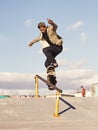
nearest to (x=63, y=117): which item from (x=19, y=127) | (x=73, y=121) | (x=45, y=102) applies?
(x=73, y=121)

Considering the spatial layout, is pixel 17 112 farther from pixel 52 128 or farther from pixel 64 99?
pixel 64 99

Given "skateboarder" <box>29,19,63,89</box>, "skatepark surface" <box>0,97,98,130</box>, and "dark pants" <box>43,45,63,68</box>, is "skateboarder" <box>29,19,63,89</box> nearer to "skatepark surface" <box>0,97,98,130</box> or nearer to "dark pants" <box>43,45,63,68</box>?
"dark pants" <box>43,45,63,68</box>

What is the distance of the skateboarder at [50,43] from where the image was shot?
31.6 ft

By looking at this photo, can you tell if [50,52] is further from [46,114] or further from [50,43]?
[46,114]

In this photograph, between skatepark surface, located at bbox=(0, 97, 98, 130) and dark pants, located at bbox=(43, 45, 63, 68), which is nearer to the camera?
skatepark surface, located at bbox=(0, 97, 98, 130)

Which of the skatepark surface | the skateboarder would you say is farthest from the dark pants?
the skatepark surface

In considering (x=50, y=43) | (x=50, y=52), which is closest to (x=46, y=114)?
(x=50, y=52)

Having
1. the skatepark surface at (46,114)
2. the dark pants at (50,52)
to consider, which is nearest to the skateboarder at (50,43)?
the dark pants at (50,52)

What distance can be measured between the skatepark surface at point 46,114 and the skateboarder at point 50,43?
1.15 metres

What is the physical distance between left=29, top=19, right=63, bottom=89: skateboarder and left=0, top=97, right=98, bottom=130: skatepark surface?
3.79 ft

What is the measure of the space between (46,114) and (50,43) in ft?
8.42

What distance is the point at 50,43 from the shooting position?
384 inches

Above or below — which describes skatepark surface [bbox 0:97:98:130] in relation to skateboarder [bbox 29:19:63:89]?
below

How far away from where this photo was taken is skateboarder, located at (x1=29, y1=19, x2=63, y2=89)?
9.62 metres
